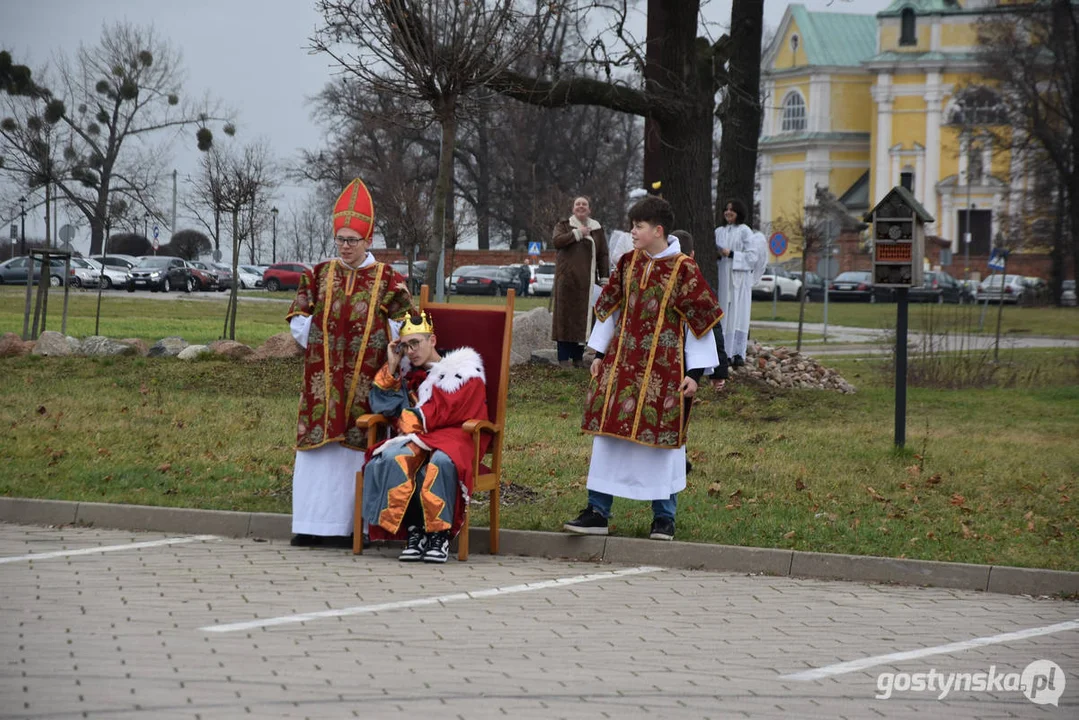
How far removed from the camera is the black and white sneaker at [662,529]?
363 inches

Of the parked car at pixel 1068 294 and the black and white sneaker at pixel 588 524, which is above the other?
the parked car at pixel 1068 294

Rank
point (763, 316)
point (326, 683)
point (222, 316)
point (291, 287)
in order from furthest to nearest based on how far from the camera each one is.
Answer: point (291, 287) < point (763, 316) < point (222, 316) < point (326, 683)

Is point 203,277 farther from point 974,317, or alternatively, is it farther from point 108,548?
point 108,548

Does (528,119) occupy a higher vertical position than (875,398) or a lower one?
higher

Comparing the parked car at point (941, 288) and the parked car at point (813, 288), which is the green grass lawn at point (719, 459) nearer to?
the parked car at point (941, 288)

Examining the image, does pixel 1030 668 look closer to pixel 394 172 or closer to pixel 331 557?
pixel 331 557

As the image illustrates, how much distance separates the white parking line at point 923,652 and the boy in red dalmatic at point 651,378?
7.72 feet

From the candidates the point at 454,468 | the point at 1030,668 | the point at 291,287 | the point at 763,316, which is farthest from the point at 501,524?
the point at 291,287

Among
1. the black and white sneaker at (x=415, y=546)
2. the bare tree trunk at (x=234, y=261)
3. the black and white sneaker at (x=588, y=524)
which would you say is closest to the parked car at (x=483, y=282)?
the bare tree trunk at (x=234, y=261)

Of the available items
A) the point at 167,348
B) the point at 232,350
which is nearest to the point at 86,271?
the point at 167,348

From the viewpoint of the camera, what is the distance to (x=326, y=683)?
586 centimetres

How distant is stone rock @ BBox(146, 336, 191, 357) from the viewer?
2103 cm

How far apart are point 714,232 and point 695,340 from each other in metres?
9.70

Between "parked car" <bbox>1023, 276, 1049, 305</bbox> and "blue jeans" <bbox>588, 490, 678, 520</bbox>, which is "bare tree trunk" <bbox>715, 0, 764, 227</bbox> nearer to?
"blue jeans" <bbox>588, 490, 678, 520</bbox>
